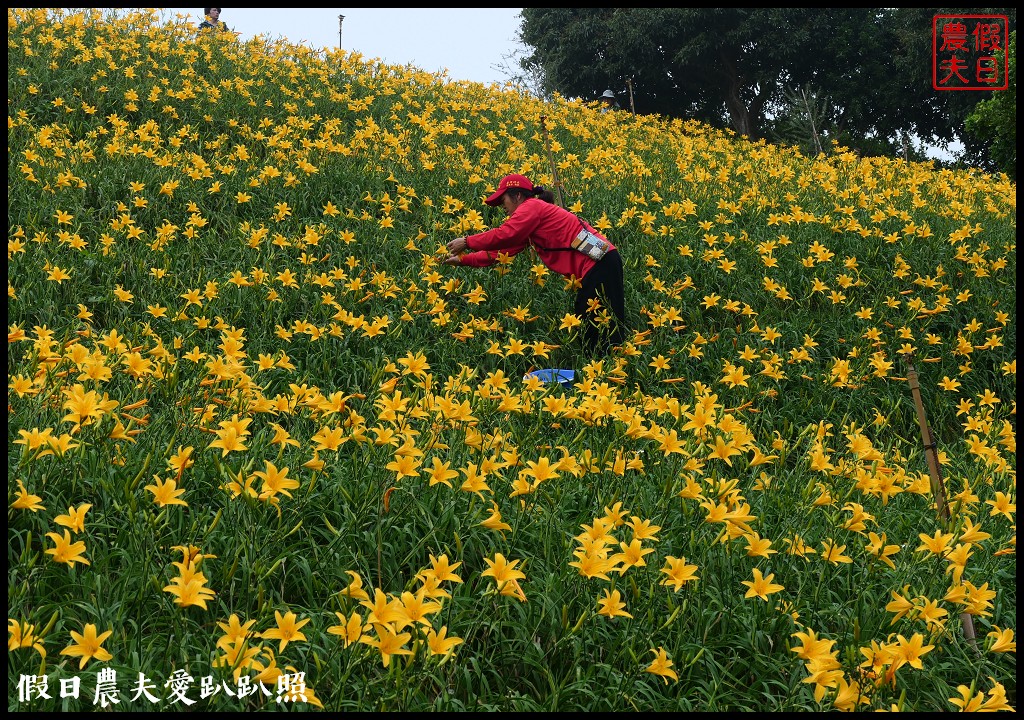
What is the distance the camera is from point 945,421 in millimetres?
4660

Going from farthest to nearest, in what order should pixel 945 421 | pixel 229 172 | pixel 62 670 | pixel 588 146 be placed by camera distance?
pixel 588 146, pixel 229 172, pixel 945 421, pixel 62 670

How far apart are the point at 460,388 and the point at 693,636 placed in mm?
1377

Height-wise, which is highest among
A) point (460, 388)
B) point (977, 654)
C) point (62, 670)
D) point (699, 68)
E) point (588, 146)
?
point (699, 68)

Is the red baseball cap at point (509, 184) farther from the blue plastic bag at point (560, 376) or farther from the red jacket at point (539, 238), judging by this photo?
the blue plastic bag at point (560, 376)

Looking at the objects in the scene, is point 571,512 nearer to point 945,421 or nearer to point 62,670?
point 62,670

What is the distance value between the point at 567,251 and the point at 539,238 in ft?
0.67

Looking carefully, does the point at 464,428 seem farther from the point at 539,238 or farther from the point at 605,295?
the point at 539,238

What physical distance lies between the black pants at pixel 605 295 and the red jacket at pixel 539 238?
Result: 0.07 m

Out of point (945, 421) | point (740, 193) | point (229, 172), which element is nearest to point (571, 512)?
point (945, 421)

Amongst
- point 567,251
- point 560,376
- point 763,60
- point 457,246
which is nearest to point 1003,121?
point 567,251

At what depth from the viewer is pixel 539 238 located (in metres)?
4.98

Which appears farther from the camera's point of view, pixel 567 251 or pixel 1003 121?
pixel 1003 121

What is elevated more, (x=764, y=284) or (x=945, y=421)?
(x=764, y=284)

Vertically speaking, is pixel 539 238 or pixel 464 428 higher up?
pixel 539 238
